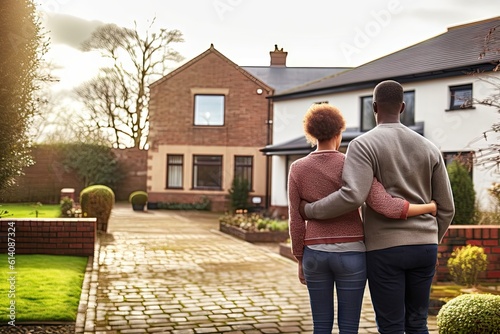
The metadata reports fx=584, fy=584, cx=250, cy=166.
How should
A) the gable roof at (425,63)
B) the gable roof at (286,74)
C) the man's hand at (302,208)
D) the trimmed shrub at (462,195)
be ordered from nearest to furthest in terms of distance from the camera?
the man's hand at (302,208), the trimmed shrub at (462,195), the gable roof at (425,63), the gable roof at (286,74)

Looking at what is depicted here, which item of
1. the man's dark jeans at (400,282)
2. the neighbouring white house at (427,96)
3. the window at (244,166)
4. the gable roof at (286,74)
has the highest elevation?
the gable roof at (286,74)

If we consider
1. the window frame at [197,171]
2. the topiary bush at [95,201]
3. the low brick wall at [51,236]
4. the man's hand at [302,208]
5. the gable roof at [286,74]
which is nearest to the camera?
the man's hand at [302,208]

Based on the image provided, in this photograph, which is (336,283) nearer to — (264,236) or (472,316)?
(472,316)

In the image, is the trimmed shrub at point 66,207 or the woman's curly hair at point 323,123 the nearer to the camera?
the woman's curly hair at point 323,123

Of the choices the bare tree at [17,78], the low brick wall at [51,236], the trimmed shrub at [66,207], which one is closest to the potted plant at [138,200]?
the trimmed shrub at [66,207]

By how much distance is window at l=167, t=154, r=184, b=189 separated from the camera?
31.1 m

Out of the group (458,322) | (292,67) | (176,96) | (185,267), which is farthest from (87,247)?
(292,67)

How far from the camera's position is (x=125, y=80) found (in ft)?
118

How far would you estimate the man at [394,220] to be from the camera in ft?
11.5

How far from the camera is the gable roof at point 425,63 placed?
61.7 feet

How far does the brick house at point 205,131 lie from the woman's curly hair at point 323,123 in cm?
2660

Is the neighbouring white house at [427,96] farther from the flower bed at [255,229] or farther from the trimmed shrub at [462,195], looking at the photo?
the flower bed at [255,229]

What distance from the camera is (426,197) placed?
3.64m

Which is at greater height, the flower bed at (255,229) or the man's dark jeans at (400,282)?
the man's dark jeans at (400,282)
